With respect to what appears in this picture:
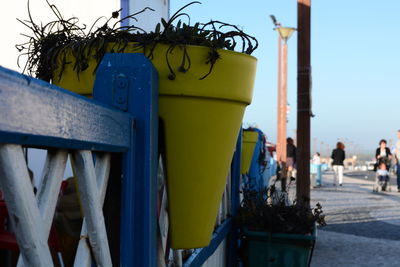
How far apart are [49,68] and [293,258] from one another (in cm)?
243

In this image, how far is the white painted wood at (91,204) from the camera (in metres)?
1.12

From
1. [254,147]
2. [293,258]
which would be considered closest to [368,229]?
[254,147]

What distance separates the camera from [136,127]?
1.41m

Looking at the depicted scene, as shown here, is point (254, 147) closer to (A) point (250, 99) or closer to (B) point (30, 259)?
(A) point (250, 99)

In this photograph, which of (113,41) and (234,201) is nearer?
(113,41)

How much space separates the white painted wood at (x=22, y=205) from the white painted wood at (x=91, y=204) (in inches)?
8.6

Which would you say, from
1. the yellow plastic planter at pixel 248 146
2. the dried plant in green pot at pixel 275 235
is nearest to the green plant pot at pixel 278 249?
the dried plant in green pot at pixel 275 235

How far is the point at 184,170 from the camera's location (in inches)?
62.4

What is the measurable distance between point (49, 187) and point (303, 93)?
18.3 feet

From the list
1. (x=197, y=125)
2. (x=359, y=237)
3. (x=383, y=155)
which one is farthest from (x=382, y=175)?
(x=197, y=125)

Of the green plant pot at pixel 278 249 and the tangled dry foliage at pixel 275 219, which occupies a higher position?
the tangled dry foliage at pixel 275 219

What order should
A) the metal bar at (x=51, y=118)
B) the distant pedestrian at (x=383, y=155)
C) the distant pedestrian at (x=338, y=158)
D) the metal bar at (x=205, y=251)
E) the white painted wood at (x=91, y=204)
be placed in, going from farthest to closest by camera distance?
the distant pedestrian at (x=338, y=158)
the distant pedestrian at (x=383, y=155)
the metal bar at (x=205, y=251)
the white painted wood at (x=91, y=204)
the metal bar at (x=51, y=118)

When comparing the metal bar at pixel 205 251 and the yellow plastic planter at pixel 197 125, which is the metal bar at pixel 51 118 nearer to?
the yellow plastic planter at pixel 197 125

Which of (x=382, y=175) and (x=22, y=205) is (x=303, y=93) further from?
(x=382, y=175)
